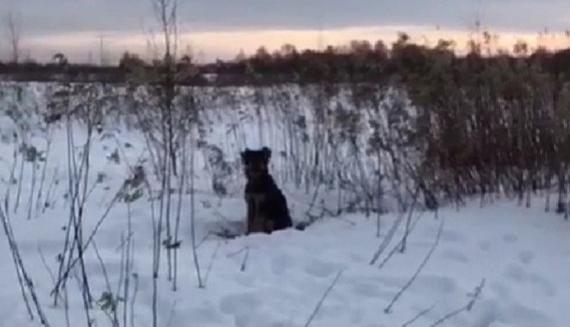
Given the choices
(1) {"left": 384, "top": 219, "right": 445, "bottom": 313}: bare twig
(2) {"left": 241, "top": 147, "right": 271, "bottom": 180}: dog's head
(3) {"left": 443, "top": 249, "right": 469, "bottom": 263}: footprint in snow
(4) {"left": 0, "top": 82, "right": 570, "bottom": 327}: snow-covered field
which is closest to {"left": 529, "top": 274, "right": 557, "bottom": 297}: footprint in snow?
(4) {"left": 0, "top": 82, "right": 570, "bottom": 327}: snow-covered field

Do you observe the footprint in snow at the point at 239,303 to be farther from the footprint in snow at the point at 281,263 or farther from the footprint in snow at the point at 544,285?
the footprint in snow at the point at 544,285

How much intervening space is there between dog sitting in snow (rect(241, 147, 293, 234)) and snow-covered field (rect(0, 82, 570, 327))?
0.33 metres

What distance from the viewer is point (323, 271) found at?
24.7 ft

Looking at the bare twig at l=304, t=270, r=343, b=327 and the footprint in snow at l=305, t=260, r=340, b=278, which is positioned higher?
the footprint in snow at l=305, t=260, r=340, b=278

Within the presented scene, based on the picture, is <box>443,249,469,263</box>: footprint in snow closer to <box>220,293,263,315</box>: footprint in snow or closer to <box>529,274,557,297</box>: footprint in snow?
<box>529,274,557,297</box>: footprint in snow

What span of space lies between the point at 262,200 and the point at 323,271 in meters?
2.16

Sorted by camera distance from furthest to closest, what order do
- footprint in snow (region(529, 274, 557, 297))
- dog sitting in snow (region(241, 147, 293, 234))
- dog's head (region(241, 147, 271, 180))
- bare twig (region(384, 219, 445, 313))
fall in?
dog's head (region(241, 147, 271, 180)) → dog sitting in snow (region(241, 147, 293, 234)) → footprint in snow (region(529, 274, 557, 297)) → bare twig (region(384, 219, 445, 313))

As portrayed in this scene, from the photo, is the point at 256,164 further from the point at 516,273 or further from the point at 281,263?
the point at 516,273

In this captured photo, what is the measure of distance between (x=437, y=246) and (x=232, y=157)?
576cm

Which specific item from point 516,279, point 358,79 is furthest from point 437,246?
point 358,79

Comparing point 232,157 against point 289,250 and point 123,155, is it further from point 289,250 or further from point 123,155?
point 289,250

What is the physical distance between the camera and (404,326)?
6.69 m

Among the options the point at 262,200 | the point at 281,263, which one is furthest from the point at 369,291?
the point at 262,200

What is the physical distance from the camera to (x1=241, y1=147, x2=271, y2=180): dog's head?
10.0m
